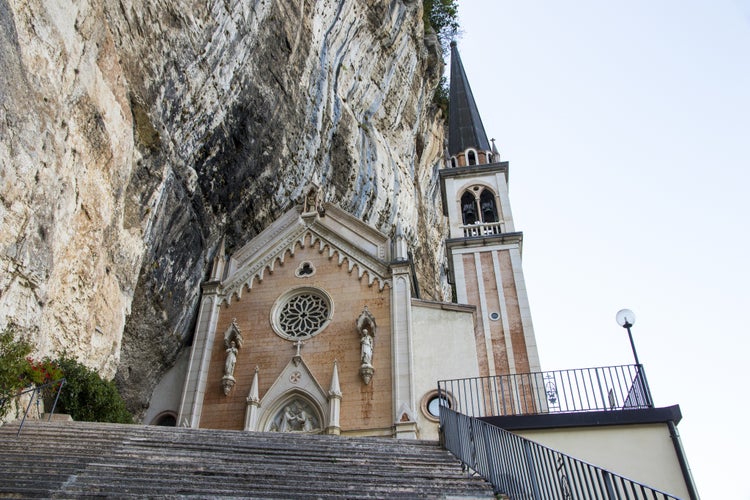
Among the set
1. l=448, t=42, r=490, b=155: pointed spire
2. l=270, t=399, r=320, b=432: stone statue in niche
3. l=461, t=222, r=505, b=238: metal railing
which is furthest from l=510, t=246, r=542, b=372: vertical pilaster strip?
l=448, t=42, r=490, b=155: pointed spire

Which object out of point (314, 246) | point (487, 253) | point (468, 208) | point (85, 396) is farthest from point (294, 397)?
point (468, 208)

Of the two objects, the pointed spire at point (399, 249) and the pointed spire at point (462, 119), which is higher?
the pointed spire at point (462, 119)

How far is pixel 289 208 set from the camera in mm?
20828

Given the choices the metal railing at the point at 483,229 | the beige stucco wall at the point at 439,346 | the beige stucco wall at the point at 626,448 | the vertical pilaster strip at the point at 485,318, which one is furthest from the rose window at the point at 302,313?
the beige stucco wall at the point at 626,448

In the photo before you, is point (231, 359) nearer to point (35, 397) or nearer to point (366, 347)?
point (366, 347)

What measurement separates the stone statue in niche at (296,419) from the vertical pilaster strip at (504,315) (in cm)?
593

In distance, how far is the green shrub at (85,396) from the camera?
10844 millimetres

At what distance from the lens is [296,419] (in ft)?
51.8

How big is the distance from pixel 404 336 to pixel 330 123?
332 inches

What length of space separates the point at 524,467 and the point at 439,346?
10202 millimetres

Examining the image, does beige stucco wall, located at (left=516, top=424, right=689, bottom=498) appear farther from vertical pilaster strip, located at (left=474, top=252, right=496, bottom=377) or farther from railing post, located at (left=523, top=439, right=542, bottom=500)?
vertical pilaster strip, located at (left=474, top=252, right=496, bottom=377)

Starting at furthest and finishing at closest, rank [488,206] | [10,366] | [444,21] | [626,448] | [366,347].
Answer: [444,21], [488,206], [366,347], [626,448], [10,366]

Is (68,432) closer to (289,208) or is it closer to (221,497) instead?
(221,497)

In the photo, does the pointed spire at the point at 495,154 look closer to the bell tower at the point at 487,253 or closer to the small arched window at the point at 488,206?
the bell tower at the point at 487,253
